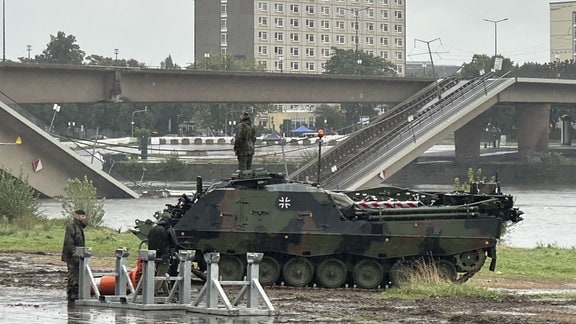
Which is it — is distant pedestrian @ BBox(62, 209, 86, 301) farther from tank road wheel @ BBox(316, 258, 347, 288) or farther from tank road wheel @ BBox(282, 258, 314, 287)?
tank road wheel @ BBox(316, 258, 347, 288)

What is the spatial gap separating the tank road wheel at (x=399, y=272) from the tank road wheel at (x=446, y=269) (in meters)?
0.64

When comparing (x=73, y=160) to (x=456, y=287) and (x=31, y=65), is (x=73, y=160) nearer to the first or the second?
(x=31, y=65)

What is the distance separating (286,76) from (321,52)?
100865 millimetres

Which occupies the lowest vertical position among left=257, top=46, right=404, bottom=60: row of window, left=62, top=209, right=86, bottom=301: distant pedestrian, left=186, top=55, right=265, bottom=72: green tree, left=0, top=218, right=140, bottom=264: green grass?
left=0, top=218, right=140, bottom=264: green grass

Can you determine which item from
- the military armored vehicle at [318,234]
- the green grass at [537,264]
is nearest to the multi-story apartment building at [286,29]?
the green grass at [537,264]

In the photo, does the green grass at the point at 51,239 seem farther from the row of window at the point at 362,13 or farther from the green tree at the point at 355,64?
the row of window at the point at 362,13

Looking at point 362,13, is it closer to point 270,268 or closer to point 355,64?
point 355,64

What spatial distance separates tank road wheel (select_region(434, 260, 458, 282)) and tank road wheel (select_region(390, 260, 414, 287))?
25.4 inches

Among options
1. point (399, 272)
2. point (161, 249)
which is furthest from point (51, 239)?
point (161, 249)

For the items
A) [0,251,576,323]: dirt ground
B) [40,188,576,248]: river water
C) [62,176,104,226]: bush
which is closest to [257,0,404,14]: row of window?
[40,188,576,248]: river water

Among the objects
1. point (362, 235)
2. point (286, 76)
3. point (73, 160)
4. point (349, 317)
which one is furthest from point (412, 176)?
point (349, 317)

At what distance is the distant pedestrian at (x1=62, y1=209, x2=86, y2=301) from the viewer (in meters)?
25.5

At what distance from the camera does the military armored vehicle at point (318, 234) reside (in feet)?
99.7

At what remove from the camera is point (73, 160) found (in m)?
75.8
